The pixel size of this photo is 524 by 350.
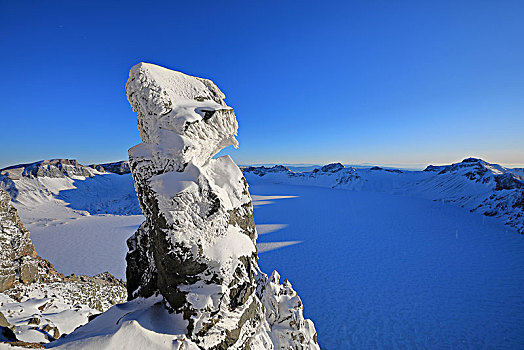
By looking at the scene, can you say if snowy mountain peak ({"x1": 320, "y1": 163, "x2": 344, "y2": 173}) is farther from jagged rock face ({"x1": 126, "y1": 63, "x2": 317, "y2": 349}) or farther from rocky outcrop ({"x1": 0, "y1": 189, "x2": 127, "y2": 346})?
jagged rock face ({"x1": 126, "y1": 63, "x2": 317, "y2": 349})

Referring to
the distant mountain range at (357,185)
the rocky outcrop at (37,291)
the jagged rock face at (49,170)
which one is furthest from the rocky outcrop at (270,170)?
the rocky outcrop at (37,291)

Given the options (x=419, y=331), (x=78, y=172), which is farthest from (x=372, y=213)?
(x=78, y=172)

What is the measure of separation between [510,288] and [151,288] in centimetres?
1713

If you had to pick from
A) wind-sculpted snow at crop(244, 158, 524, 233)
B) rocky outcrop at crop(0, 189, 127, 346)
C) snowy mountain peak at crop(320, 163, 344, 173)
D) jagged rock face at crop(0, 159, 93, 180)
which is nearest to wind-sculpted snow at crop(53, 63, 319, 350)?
rocky outcrop at crop(0, 189, 127, 346)

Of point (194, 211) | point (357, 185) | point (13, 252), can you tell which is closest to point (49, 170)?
point (13, 252)

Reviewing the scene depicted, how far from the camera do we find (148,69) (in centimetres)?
313

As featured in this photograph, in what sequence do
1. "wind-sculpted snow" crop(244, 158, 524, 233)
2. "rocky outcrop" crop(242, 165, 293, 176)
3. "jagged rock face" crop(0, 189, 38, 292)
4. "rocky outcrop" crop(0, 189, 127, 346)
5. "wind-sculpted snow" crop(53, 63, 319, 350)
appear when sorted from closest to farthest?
"wind-sculpted snow" crop(53, 63, 319, 350)
"rocky outcrop" crop(0, 189, 127, 346)
"jagged rock face" crop(0, 189, 38, 292)
"wind-sculpted snow" crop(244, 158, 524, 233)
"rocky outcrop" crop(242, 165, 293, 176)

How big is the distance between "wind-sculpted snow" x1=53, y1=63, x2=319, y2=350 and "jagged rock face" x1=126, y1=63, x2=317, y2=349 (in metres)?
0.01

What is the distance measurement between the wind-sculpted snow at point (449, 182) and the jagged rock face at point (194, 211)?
29.4 meters

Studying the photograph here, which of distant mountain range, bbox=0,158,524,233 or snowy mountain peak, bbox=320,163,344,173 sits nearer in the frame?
distant mountain range, bbox=0,158,524,233

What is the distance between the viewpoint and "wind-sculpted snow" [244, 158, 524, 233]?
2652 cm

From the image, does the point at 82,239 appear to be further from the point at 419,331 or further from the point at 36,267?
the point at 419,331

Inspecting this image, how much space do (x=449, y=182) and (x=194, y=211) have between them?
53.6 meters

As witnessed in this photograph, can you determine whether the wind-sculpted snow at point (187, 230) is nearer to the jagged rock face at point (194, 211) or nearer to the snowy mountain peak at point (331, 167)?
the jagged rock face at point (194, 211)
